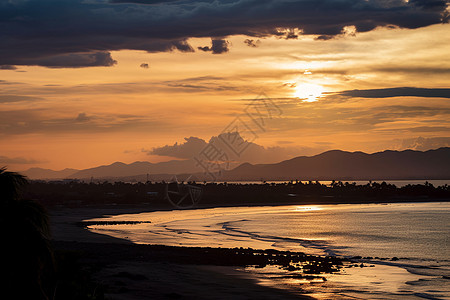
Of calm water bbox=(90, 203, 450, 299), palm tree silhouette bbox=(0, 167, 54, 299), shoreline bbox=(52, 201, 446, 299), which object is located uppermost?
palm tree silhouette bbox=(0, 167, 54, 299)

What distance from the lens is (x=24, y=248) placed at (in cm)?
1028

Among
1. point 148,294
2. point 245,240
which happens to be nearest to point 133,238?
point 245,240

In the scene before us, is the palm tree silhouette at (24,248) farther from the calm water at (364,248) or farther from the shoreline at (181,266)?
the calm water at (364,248)

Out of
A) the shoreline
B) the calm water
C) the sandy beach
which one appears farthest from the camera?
the calm water

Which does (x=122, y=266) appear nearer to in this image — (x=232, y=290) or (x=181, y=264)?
(x=181, y=264)

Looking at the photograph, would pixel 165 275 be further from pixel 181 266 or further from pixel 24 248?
pixel 24 248

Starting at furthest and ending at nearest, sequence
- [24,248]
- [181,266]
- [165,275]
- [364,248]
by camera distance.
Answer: [364,248] → [181,266] → [165,275] → [24,248]

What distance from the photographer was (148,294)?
73.4 ft

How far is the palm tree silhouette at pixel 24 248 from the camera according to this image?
10172mm

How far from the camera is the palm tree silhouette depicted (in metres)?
10.2

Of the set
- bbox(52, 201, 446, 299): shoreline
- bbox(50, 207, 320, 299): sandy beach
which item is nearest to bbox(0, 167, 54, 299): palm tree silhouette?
bbox(50, 207, 320, 299): sandy beach

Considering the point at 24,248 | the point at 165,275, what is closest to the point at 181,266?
the point at 165,275

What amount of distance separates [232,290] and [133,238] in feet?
92.9

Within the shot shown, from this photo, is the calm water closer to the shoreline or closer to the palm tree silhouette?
the shoreline
